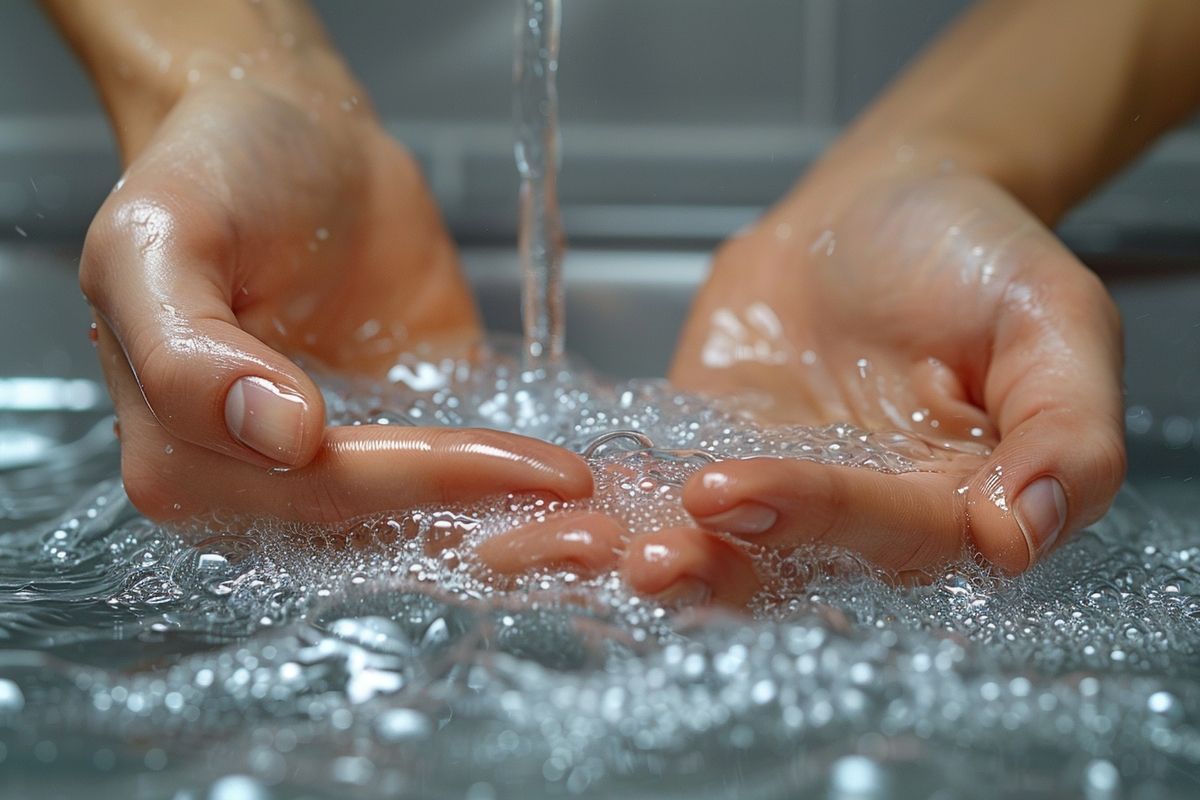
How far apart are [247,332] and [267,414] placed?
7 centimetres

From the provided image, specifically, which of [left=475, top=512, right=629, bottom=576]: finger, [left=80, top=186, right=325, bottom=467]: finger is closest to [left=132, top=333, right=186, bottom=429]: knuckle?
[left=80, top=186, right=325, bottom=467]: finger

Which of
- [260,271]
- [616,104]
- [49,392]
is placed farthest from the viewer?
[616,104]

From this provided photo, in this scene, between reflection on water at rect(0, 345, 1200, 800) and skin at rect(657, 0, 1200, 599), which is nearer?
reflection on water at rect(0, 345, 1200, 800)

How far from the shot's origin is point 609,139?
102 cm

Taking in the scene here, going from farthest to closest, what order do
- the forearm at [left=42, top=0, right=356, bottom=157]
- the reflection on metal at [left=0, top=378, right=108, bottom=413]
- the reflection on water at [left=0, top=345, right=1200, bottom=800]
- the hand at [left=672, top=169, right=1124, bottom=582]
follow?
1. the reflection on metal at [left=0, top=378, right=108, bottom=413]
2. the forearm at [left=42, top=0, right=356, bottom=157]
3. the hand at [left=672, top=169, right=1124, bottom=582]
4. the reflection on water at [left=0, top=345, right=1200, bottom=800]

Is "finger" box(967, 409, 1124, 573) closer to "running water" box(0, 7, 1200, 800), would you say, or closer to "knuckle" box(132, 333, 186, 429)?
"running water" box(0, 7, 1200, 800)

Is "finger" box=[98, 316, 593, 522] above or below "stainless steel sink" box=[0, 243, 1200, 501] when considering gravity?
above

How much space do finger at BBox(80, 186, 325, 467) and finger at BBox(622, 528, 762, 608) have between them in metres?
0.13

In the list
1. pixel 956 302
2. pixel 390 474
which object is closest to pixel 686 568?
pixel 390 474

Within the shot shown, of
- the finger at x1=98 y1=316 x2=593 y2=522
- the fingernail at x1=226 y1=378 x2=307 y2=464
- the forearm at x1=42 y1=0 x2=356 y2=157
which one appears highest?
the forearm at x1=42 y1=0 x2=356 y2=157

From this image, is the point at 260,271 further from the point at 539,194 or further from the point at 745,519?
the point at 745,519

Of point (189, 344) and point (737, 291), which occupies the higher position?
point (189, 344)

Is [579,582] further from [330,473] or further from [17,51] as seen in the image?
[17,51]

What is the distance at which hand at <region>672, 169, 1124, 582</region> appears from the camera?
1.41ft
